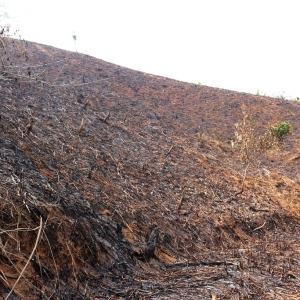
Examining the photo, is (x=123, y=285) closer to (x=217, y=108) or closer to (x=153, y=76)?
(x=217, y=108)

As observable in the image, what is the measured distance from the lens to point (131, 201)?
18.7 feet

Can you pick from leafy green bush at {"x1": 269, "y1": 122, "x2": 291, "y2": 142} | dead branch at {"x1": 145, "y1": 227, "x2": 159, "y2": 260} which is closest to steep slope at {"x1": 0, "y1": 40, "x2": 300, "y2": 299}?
dead branch at {"x1": 145, "y1": 227, "x2": 159, "y2": 260}

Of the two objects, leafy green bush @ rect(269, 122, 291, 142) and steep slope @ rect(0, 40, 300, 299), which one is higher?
leafy green bush @ rect(269, 122, 291, 142)

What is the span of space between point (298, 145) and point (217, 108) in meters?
3.40

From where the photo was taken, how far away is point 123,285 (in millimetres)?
3543

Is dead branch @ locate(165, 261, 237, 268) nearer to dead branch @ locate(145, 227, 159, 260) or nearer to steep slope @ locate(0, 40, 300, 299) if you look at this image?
steep slope @ locate(0, 40, 300, 299)

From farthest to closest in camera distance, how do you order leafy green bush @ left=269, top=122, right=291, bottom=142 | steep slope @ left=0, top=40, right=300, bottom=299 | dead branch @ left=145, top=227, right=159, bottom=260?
leafy green bush @ left=269, top=122, right=291, bottom=142, dead branch @ left=145, top=227, right=159, bottom=260, steep slope @ left=0, top=40, right=300, bottom=299

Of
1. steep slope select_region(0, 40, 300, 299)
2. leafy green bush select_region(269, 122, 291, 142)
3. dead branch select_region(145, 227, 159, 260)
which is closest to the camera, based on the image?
steep slope select_region(0, 40, 300, 299)

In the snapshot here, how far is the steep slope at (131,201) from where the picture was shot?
336cm

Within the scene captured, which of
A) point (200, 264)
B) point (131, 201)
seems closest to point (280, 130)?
point (131, 201)

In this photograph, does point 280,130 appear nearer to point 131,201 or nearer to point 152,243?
point 131,201

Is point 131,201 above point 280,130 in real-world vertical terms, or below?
below

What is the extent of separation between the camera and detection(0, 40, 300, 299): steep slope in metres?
3.36

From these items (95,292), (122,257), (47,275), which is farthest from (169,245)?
(47,275)
